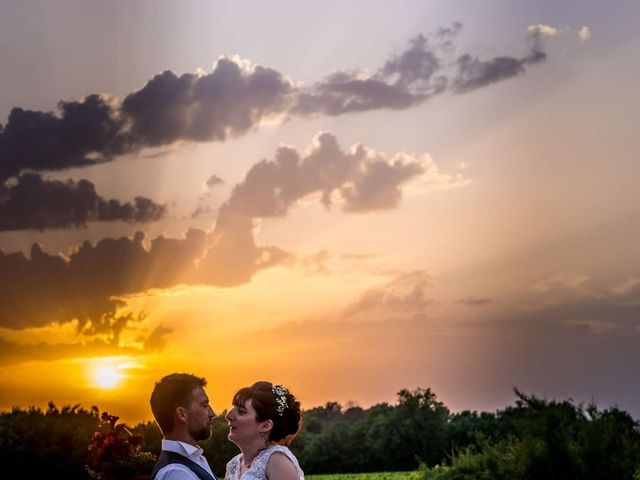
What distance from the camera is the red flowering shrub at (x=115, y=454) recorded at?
647cm

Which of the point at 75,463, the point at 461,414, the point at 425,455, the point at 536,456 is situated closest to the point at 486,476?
the point at 536,456

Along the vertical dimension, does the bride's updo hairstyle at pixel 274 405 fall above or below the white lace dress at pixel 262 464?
above

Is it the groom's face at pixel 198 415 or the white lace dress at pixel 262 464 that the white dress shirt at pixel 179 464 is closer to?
the groom's face at pixel 198 415

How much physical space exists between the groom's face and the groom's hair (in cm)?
4

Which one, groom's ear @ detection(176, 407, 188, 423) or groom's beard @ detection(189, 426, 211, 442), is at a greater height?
groom's ear @ detection(176, 407, 188, 423)

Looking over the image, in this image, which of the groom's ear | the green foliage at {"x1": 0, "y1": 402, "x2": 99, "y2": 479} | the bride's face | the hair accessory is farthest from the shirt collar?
the green foliage at {"x1": 0, "y1": 402, "x2": 99, "y2": 479}

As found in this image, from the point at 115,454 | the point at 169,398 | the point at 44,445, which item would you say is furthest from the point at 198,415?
the point at 44,445

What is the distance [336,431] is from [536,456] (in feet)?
96.6

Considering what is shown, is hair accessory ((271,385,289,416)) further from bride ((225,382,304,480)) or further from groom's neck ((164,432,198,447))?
groom's neck ((164,432,198,447))

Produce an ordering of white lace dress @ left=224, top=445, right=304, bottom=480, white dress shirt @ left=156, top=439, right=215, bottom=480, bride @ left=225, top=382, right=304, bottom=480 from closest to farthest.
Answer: white dress shirt @ left=156, top=439, right=215, bottom=480 < white lace dress @ left=224, top=445, right=304, bottom=480 < bride @ left=225, top=382, right=304, bottom=480

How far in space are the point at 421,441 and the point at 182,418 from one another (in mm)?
41906

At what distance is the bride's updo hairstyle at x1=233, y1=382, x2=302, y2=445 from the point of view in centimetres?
644

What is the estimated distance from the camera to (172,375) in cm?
586

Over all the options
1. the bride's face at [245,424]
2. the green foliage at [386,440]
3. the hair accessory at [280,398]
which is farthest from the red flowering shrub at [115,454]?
the green foliage at [386,440]
